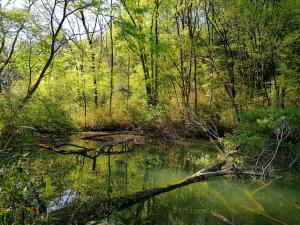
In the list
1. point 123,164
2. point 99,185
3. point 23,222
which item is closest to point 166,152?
point 123,164

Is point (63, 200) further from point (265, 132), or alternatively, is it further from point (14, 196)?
point (265, 132)

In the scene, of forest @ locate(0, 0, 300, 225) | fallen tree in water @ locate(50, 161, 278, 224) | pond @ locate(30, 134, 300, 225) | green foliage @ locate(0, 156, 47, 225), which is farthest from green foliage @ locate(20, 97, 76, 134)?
green foliage @ locate(0, 156, 47, 225)

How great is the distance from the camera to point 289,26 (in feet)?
54.1

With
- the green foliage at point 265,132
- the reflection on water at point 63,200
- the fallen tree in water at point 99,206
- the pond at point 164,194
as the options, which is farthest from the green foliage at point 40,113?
the green foliage at point 265,132

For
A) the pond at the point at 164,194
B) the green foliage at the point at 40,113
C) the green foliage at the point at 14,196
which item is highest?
the green foliage at the point at 40,113

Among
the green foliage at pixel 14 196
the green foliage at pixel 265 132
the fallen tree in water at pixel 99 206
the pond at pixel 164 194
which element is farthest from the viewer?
the green foliage at pixel 265 132

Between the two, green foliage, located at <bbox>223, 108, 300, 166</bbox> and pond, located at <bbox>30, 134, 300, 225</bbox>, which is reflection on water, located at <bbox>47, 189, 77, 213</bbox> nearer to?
pond, located at <bbox>30, 134, 300, 225</bbox>

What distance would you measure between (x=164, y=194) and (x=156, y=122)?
12168mm

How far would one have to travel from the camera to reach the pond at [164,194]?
7281mm

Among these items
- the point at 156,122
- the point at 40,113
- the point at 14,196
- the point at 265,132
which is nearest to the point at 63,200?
the point at 14,196

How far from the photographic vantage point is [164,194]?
29.1ft

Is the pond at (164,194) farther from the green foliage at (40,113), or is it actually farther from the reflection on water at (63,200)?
the green foliage at (40,113)

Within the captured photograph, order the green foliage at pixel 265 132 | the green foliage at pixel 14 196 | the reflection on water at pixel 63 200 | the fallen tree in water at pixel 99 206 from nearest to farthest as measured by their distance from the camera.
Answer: the green foliage at pixel 14 196
the fallen tree in water at pixel 99 206
the reflection on water at pixel 63 200
the green foliage at pixel 265 132

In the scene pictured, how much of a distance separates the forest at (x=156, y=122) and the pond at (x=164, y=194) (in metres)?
0.04
